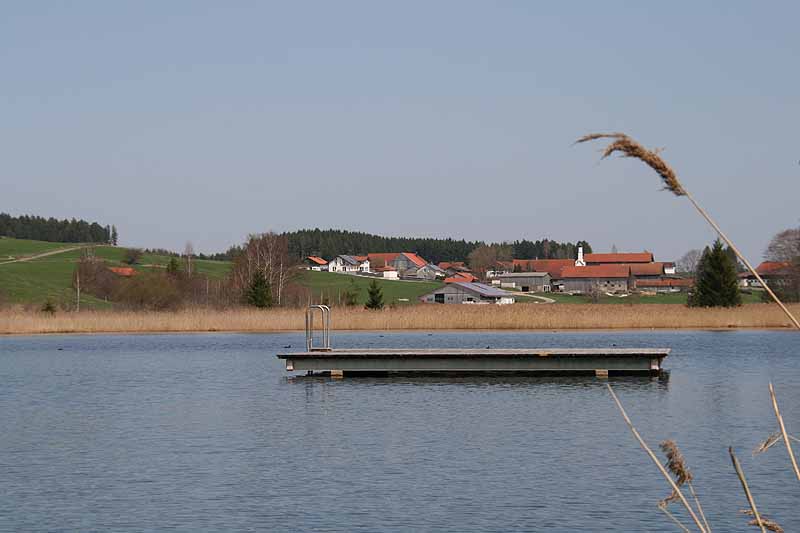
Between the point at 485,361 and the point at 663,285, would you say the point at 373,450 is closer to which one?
the point at 485,361

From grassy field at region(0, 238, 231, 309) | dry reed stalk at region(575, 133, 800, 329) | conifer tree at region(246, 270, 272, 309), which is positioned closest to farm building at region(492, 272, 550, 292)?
grassy field at region(0, 238, 231, 309)

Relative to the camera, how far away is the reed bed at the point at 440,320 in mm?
51562

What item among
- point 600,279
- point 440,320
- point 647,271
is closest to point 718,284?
point 440,320

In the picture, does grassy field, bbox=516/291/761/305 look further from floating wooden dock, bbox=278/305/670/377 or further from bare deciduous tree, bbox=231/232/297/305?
floating wooden dock, bbox=278/305/670/377

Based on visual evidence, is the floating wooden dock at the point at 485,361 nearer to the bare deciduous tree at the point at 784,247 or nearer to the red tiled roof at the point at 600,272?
the bare deciduous tree at the point at 784,247

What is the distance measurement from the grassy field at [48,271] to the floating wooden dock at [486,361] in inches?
1879

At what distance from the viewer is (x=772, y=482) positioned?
1496 cm

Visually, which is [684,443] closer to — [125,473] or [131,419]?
[125,473]

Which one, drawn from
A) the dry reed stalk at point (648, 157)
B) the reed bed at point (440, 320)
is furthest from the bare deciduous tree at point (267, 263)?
the dry reed stalk at point (648, 157)

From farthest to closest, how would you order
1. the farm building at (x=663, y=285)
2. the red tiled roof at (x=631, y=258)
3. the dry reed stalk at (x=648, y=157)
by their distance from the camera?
the red tiled roof at (x=631, y=258) → the farm building at (x=663, y=285) → the dry reed stalk at (x=648, y=157)

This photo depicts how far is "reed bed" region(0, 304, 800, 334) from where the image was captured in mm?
51562

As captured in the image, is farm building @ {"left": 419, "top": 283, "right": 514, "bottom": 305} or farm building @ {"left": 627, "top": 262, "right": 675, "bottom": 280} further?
farm building @ {"left": 627, "top": 262, "right": 675, "bottom": 280}

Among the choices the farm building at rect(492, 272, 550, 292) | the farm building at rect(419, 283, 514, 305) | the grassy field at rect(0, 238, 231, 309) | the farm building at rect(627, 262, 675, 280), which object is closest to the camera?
the grassy field at rect(0, 238, 231, 309)

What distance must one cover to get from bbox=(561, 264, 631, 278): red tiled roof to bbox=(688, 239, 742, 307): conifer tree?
98.8m
